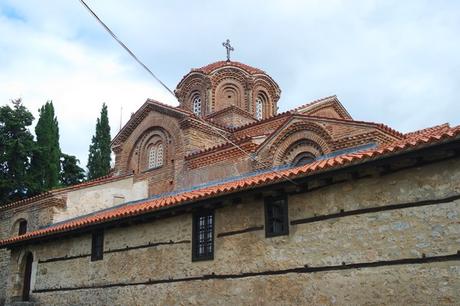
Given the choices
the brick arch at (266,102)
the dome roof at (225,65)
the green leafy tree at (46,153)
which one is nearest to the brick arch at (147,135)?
the dome roof at (225,65)

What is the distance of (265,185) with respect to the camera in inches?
395

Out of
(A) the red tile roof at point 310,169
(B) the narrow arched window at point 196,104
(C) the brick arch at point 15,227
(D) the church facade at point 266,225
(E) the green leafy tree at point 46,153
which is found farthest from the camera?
(E) the green leafy tree at point 46,153

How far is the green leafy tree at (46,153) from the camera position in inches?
1149

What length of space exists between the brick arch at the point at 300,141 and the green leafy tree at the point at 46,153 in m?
17.6

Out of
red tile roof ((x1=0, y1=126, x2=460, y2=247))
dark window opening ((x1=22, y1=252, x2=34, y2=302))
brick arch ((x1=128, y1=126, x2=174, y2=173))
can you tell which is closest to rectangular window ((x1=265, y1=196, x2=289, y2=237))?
red tile roof ((x1=0, y1=126, x2=460, y2=247))

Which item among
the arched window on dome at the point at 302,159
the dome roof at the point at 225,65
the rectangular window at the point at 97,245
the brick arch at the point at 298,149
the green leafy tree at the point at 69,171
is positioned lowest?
the rectangular window at the point at 97,245

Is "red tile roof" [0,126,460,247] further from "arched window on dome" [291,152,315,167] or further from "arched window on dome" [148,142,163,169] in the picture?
"arched window on dome" [148,142,163,169]

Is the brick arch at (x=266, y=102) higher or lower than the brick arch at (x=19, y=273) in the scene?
higher

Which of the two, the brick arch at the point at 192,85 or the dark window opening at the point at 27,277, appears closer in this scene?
the dark window opening at the point at 27,277

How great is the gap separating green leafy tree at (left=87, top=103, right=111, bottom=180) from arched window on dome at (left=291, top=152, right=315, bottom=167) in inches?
794

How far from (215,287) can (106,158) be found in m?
25.2

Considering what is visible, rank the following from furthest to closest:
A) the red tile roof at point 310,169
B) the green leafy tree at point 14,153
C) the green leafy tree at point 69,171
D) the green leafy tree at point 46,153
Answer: the green leafy tree at point 69,171, the green leafy tree at point 46,153, the green leafy tree at point 14,153, the red tile roof at point 310,169

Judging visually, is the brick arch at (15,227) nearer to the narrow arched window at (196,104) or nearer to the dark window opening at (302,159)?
the narrow arched window at (196,104)

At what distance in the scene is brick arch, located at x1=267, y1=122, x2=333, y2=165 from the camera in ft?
50.1
